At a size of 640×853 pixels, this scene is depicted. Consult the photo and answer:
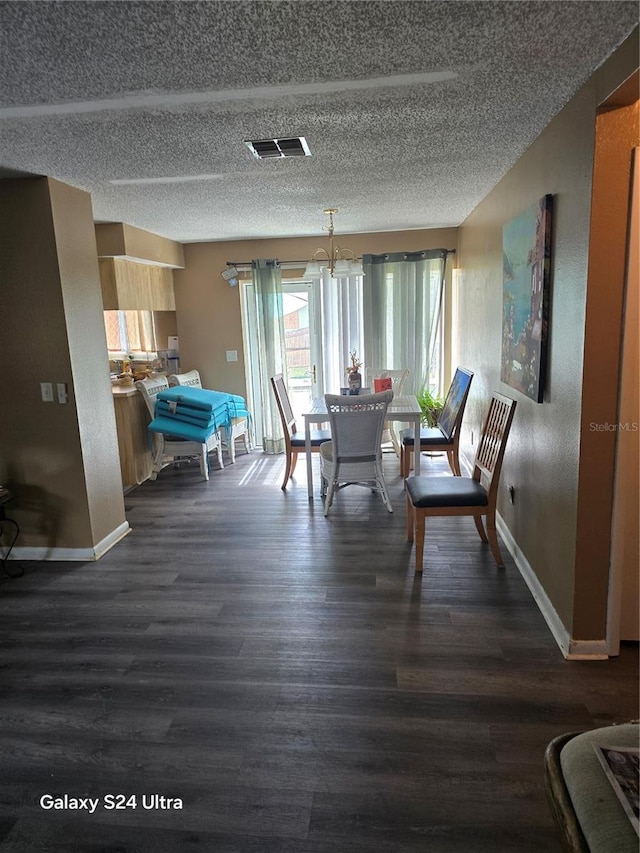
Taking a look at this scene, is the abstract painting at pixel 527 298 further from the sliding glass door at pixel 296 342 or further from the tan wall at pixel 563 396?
the sliding glass door at pixel 296 342

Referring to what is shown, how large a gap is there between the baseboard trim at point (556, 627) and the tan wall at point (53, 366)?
269cm

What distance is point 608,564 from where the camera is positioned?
2246 mm

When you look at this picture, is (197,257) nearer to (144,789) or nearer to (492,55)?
(492,55)

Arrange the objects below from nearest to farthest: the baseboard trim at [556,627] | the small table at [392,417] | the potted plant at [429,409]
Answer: the baseboard trim at [556,627] < the small table at [392,417] < the potted plant at [429,409]

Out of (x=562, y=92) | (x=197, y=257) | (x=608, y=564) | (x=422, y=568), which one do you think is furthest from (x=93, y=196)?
(x=608, y=564)

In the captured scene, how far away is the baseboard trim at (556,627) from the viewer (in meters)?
2.33

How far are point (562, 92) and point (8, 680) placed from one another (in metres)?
3.37

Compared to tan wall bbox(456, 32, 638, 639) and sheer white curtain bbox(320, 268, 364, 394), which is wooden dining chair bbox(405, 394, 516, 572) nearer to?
tan wall bbox(456, 32, 638, 639)

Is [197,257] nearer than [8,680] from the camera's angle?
No

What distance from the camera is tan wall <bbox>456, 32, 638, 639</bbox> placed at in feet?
6.85

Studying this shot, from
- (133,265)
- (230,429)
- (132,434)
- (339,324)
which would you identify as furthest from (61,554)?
(339,324)

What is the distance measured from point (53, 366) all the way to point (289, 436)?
6.72ft

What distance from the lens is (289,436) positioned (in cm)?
475

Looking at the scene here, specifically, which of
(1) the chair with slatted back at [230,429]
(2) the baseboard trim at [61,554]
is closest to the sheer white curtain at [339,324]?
(1) the chair with slatted back at [230,429]
